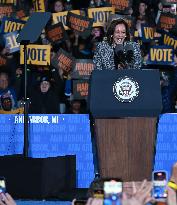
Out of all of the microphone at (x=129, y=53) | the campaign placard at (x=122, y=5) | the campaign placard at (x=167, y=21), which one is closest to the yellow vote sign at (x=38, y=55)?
the campaign placard at (x=122, y=5)

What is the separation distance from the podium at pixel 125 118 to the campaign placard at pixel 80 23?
490cm

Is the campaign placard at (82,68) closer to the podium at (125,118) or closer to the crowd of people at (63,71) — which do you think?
the crowd of people at (63,71)

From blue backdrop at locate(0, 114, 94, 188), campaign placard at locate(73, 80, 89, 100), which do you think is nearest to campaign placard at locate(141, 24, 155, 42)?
campaign placard at locate(73, 80, 89, 100)

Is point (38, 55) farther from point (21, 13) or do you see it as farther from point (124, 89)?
point (124, 89)

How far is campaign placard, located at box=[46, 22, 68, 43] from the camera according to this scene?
10883 mm

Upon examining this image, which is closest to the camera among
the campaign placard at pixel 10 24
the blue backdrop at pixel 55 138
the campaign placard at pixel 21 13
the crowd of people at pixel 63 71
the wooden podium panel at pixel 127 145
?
the wooden podium panel at pixel 127 145

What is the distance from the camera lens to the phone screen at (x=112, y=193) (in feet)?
10.2

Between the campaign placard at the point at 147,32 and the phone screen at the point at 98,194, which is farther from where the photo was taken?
the campaign placard at the point at 147,32

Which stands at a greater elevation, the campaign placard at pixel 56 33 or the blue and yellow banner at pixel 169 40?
the campaign placard at pixel 56 33

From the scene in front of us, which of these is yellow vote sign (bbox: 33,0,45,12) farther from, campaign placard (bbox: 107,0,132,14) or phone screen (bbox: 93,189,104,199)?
phone screen (bbox: 93,189,104,199)

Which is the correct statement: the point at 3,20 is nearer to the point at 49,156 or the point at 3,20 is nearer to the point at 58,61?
the point at 58,61

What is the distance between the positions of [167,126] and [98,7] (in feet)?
14.7

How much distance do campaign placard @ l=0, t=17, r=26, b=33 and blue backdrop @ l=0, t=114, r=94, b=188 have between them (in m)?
3.86

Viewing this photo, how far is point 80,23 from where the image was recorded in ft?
35.7
